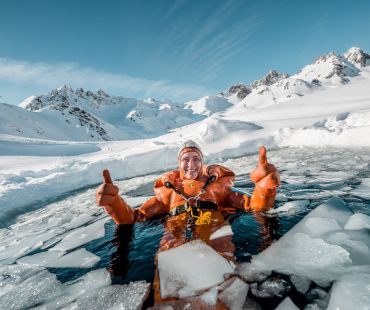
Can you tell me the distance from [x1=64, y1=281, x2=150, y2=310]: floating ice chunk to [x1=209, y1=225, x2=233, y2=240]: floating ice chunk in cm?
99

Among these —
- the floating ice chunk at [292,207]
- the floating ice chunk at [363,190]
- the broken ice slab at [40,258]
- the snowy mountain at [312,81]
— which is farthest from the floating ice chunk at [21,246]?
the snowy mountain at [312,81]

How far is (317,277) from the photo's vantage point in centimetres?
219

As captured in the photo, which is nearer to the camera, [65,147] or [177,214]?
[177,214]

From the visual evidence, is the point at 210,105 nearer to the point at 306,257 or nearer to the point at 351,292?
the point at 306,257

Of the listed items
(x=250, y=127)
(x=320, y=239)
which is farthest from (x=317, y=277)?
(x=250, y=127)

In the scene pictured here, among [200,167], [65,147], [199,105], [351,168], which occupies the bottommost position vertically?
[351,168]

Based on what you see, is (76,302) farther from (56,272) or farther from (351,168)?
(351,168)

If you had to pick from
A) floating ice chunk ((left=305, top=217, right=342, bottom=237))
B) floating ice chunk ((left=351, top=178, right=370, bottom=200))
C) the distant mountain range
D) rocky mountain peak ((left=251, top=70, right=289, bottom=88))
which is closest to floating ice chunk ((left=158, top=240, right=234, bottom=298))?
floating ice chunk ((left=305, top=217, right=342, bottom=237))

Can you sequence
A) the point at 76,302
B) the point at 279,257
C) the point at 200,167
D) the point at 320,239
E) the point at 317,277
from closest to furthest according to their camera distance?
the point at 317,277
the point at 76,302
the point at 279,257
the point at 320,239
the point at 200,167

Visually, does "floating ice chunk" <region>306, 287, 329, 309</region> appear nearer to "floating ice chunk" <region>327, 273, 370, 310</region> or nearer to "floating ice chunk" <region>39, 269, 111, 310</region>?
"floating ice chunk" <region>327, 273, 370, 310</region>

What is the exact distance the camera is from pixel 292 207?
4109 mm

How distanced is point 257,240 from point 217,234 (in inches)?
17.5

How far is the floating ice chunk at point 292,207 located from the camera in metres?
3.94

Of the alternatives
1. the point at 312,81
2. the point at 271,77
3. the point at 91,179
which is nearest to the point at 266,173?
the point at 91,179
